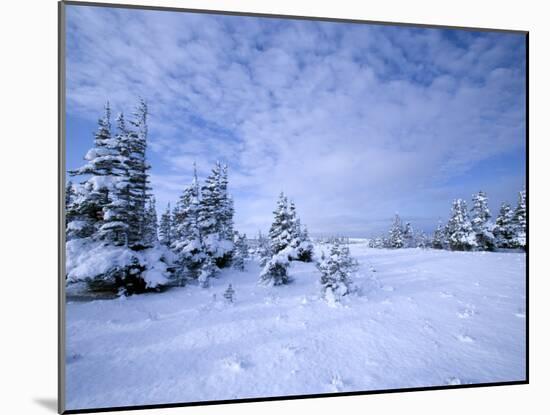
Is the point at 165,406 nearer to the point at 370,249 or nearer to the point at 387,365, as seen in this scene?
the point at 387,365

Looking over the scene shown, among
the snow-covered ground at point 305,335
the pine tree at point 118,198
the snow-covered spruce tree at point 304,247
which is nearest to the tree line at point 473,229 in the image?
the snow-covered ground at point 305,335

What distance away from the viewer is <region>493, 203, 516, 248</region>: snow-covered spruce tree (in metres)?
4.56

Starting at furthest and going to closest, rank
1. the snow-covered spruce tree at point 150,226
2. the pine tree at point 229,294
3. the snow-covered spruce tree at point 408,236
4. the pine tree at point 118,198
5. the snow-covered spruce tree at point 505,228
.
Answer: the snow-covered spruce tree at point 408,236 < the snow-covered spruce tree at point 505,228 < the pine tree at point 229,294 < the snow-covered spruce tree at point 150,226 < the pine tree at point 118,198

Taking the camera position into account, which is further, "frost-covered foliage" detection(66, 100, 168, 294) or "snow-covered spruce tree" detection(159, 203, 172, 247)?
"snow-covered spruce tree" detection(159, 203, 172, 247)

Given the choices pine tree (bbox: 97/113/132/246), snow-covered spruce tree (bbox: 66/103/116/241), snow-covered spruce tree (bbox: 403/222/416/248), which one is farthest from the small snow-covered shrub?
snow-covered spruce tree (bbox: 66/103/116/241)

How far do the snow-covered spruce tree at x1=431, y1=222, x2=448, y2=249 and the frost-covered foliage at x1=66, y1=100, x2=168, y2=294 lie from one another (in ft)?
16.9

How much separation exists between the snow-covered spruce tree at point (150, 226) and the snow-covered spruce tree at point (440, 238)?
5.15 meters

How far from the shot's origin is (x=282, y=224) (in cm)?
417

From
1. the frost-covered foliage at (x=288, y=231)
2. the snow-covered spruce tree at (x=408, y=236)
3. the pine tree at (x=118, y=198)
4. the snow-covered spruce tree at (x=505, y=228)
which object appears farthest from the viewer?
the snow-covered spruce tree at (x=408, y=236)

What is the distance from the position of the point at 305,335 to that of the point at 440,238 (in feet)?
10.4

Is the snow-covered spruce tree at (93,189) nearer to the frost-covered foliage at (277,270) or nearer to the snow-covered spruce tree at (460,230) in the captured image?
the frost-covered foliage at (277,270)

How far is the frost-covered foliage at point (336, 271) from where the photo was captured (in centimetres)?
452

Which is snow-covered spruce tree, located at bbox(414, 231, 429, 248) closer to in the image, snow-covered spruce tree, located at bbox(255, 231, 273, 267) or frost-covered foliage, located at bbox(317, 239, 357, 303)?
frost-covered foliage, located at bbox(317, 239, 357, 303)

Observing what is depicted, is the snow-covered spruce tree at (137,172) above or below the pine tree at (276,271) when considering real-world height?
above
